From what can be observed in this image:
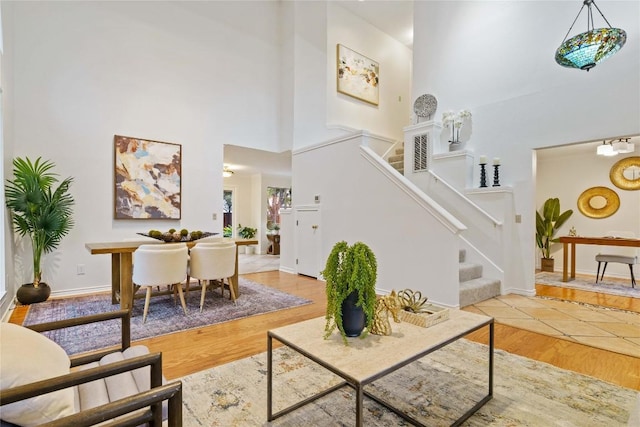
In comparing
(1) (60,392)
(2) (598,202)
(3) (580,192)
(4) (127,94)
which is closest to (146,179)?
(4) (127,94)

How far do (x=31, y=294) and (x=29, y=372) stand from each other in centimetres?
397

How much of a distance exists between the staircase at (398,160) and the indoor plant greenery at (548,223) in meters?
3.17

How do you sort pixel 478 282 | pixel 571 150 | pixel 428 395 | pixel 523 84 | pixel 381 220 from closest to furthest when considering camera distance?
1. pixel 428 395
2. pixel 478 282
3. pixel 381 220
4. pixel 523 84
5. pixel 571 150

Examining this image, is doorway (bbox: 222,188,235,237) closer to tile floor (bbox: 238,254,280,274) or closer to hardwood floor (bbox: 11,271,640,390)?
tile floor (bbox: 238,254,280,274)

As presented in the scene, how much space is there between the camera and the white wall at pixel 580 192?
226 inches

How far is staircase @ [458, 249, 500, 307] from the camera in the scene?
387 cm

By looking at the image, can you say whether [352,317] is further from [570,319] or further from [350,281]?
[570,319]

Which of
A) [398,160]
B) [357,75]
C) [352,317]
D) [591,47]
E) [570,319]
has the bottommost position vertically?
[570,319]

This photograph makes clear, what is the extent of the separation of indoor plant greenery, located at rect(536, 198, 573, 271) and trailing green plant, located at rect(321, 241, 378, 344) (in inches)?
255

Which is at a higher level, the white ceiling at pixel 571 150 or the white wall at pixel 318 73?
the white wall at pixel 318 73

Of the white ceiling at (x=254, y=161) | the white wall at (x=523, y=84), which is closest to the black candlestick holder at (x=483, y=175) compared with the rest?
the white wall at (x=523, y=84)

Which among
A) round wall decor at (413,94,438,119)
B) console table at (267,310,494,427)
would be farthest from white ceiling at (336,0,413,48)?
console table at (267,310,494,427)

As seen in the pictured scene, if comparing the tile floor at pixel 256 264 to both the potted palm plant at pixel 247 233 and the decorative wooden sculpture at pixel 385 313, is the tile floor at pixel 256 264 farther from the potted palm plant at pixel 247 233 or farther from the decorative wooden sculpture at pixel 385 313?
the decorative wooden sculpture at pixel 385 313

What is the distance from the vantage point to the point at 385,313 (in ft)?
5.57
